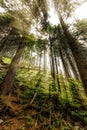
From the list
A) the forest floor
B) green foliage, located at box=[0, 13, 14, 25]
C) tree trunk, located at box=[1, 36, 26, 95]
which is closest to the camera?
the forest floor

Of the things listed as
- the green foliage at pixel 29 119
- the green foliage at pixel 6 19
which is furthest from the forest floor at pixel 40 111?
the green foliage at pixel 6 19

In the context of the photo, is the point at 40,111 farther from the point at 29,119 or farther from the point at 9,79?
the point at 9,79

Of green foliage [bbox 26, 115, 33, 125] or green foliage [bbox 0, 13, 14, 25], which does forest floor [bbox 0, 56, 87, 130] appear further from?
green foliage [bbox 0, 13, 14, 25]

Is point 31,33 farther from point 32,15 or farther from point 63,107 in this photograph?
point 63,107

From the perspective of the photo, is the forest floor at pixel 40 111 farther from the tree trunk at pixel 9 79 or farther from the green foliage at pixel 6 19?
the green foliage at pixel 6 19

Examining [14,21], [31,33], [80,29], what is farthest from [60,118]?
[14,21]

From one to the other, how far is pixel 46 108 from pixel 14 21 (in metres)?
7.86

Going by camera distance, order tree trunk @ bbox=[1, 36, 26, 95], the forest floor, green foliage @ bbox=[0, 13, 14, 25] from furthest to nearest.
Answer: green foliage @ bbox=[0, 13, 14, 25] → tree trunk @ bbox=[1, 36, 26, 95] → the forest floor

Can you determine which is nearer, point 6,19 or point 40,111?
point 40,111

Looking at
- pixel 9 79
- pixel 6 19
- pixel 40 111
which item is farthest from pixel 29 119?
pixel 6 19

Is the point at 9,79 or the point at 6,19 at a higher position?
the point at 6,19

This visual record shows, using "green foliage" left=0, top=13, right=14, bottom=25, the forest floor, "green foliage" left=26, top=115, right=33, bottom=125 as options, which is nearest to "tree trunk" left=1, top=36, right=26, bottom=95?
the forest floor

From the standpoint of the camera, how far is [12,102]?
7352 mm

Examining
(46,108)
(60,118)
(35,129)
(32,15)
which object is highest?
(32,15)
